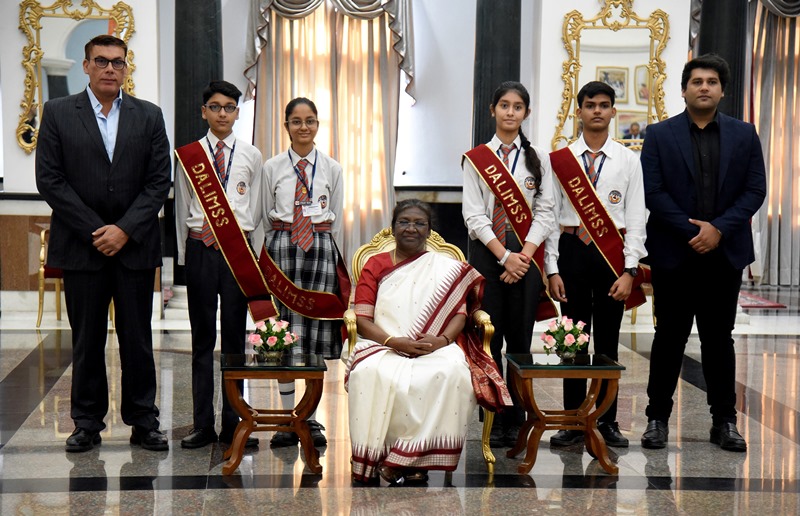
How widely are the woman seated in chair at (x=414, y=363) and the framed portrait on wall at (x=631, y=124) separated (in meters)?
4.07

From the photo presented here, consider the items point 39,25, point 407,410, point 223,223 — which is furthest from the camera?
point 39,25

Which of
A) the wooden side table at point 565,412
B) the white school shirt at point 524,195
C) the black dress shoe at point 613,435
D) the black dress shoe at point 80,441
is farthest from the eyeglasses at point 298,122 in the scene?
the black dress shoe at point 613,435

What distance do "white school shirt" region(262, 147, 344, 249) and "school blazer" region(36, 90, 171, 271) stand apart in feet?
1.63

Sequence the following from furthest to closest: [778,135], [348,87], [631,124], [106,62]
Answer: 1. [778,135]
2. [348,87]
3. [631,124]
4. [106,62]

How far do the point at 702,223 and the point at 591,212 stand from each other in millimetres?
472

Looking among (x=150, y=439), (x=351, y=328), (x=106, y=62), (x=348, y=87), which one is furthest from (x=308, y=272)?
(x=348, y=87)

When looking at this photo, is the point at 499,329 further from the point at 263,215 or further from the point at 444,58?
the point at 444,58

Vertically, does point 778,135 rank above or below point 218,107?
above

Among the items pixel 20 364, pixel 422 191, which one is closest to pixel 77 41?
pixel 20 364

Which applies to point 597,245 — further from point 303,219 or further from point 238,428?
point 238,428

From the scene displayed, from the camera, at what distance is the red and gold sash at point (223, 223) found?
13.2ft

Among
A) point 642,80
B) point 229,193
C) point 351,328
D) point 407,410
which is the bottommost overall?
point 407,410

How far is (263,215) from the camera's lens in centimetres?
426

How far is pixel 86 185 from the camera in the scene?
12.9 ft
